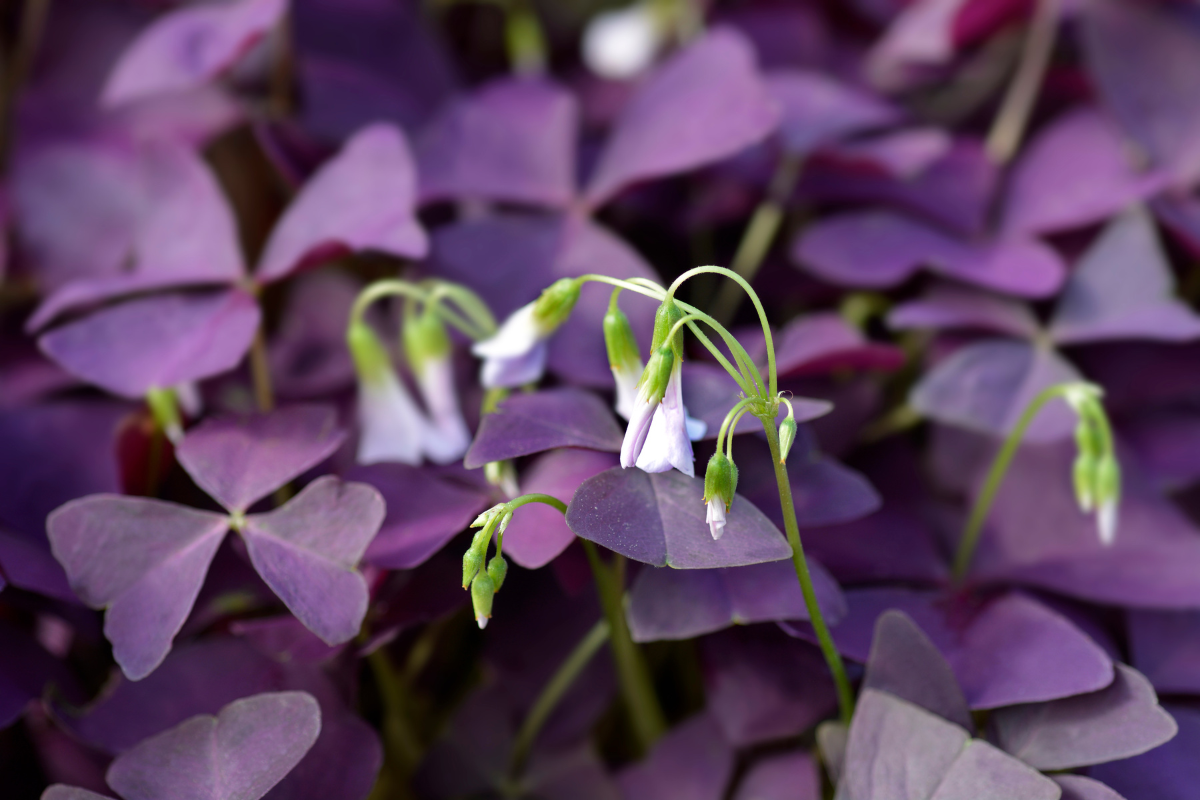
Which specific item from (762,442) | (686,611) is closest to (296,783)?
(686,611)

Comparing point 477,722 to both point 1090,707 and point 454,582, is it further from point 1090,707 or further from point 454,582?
point 1090,707

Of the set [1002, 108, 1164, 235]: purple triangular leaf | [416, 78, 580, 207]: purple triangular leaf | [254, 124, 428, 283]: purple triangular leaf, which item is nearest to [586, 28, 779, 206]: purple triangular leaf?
[416, 78, 580, 207]: purple triangular leaf

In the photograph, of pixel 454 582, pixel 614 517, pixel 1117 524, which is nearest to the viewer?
pixel 614 517

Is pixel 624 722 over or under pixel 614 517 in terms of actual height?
under

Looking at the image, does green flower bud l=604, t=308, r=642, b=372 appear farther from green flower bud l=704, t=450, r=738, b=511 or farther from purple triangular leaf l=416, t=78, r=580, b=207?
purple triangular leaf l=416, t=78, r=580, b=207

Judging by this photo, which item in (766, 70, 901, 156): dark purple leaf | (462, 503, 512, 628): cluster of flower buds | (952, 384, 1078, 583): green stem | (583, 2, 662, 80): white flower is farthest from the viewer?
(583, 2, 662, 80): white flower

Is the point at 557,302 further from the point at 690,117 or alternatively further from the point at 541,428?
the point at 690,117
